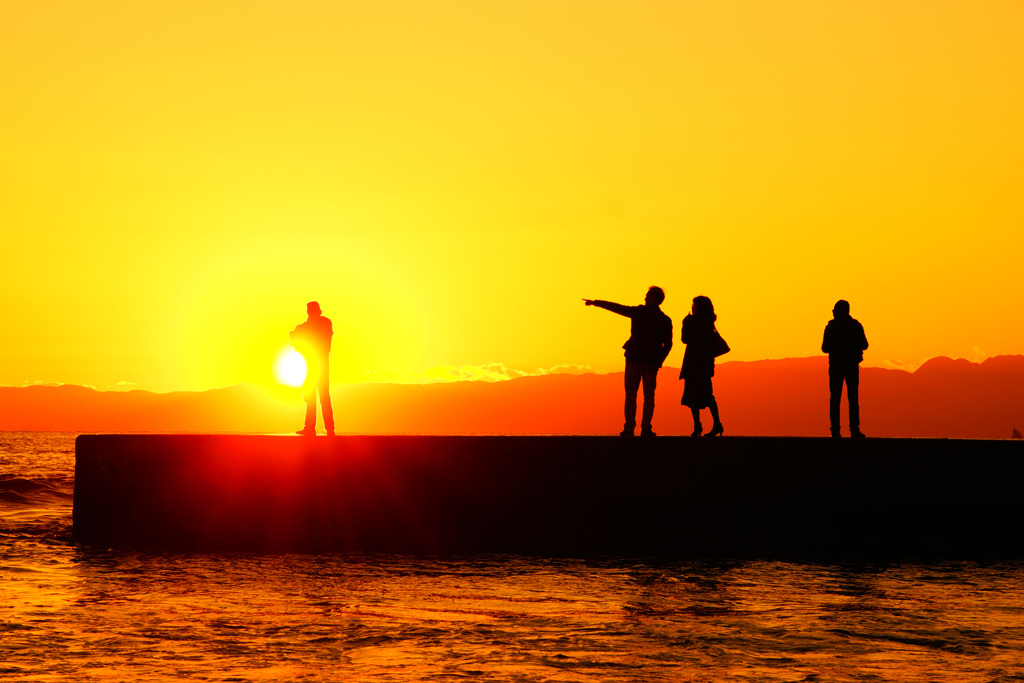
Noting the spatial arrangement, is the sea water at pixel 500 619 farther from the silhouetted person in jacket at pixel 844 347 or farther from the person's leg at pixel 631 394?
the silhouetted person in jacket at pixel 844 347

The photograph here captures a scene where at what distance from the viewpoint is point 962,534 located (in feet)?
45.7

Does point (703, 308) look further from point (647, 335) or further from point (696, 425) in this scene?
point (696, 425)

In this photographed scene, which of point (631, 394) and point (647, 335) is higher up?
point (647, 335)

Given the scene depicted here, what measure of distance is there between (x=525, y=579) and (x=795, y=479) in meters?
4.16

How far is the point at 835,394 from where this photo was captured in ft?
47.2

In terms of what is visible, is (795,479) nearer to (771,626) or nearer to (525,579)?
(525,579)

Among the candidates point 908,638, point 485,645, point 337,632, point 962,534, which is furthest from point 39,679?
point 962,534

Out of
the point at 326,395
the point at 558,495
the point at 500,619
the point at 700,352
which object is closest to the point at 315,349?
the point at 326,395

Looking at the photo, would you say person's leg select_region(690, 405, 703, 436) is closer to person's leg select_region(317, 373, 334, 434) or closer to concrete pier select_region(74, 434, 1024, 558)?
concrete pier select_region(74, 434, 1024, 558)

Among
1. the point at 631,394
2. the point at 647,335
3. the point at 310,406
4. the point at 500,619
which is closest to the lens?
the point at 500,619

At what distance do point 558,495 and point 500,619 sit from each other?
17.0 feet

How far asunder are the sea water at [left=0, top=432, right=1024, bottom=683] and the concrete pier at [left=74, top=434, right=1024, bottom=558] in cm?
Answer: 92

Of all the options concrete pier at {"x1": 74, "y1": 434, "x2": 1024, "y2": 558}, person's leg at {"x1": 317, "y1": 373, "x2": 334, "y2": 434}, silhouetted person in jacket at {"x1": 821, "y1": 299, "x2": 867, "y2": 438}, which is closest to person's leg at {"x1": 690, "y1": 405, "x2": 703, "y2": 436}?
concrete pier at {"x1": 74, "y1": 434, "x2": 1024, "y2": 558}

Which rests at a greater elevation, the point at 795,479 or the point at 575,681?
the point at 795,479
